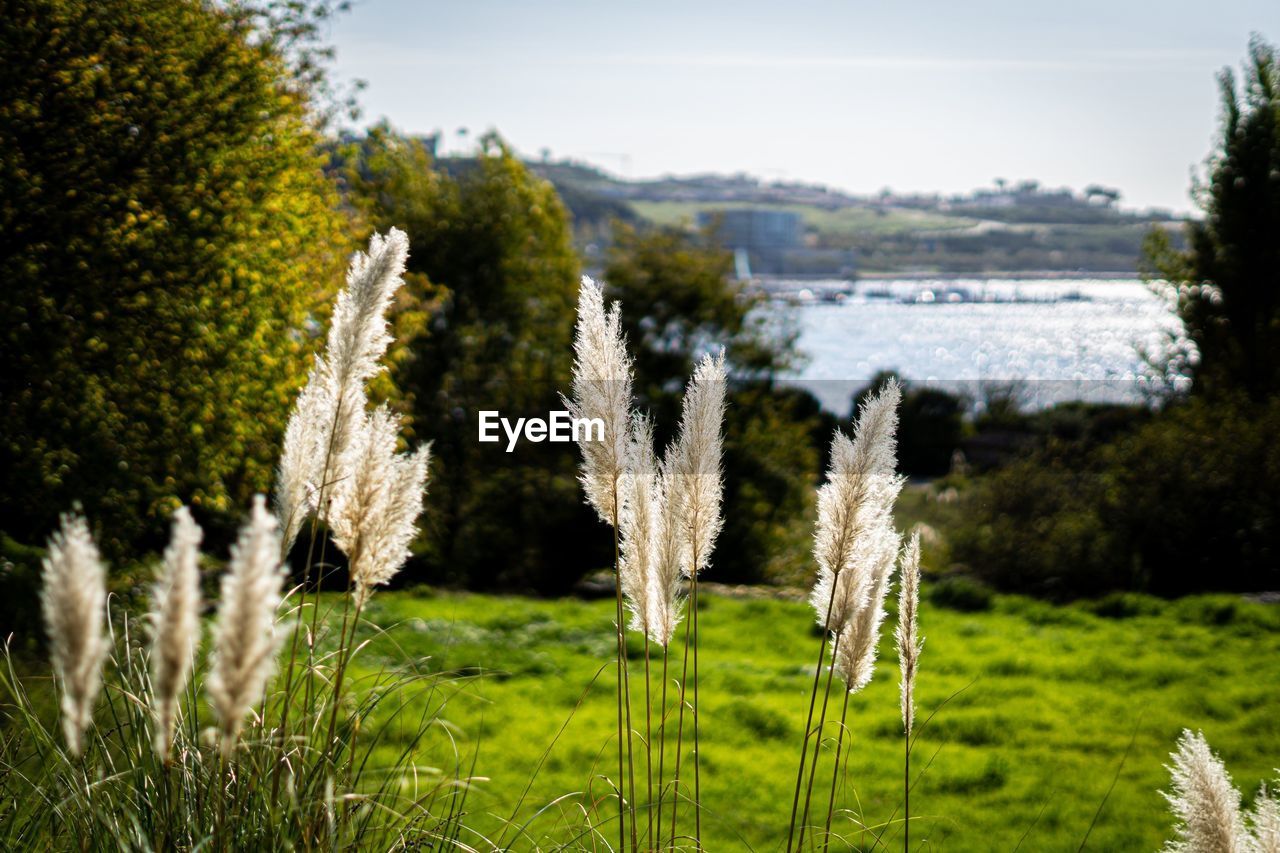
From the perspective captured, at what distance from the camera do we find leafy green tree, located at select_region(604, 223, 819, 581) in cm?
903

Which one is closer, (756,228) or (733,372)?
(733,372)

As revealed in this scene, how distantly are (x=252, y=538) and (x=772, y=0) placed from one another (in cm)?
993

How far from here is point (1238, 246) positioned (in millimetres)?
9781

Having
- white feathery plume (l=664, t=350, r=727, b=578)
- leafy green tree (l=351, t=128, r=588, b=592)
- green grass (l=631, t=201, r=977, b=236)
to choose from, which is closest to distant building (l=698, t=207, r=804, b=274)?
green grass (l=631, t=201, r=977, b=236)

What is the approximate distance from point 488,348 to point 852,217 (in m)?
6.00

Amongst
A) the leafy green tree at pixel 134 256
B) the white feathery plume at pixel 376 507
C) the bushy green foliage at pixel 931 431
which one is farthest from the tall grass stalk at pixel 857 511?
the bushy green foliage at pixel 931 431

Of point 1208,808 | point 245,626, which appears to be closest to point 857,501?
point 1208,808

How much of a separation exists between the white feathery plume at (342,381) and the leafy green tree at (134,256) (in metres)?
3.47

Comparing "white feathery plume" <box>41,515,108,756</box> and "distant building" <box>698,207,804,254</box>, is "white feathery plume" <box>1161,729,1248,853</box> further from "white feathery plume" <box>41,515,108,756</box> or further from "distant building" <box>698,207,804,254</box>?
"distant building" <box>698,207,804,254</box>

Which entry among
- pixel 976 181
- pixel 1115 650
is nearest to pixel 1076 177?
pixel 976 181

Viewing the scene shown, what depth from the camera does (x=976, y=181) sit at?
12484 mm

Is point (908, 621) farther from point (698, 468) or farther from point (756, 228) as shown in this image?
point (756, 228)

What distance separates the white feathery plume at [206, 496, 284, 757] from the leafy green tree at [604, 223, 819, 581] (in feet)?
26.3

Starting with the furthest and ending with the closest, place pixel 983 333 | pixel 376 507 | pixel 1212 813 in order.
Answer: pixel 983 333 → pixel 376 507 → pixel 1212 813
